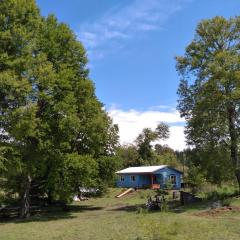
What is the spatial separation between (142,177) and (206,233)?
1923 inches

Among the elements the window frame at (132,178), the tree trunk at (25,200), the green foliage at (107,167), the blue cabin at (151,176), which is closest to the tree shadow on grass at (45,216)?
the tree trunk at (25,200)

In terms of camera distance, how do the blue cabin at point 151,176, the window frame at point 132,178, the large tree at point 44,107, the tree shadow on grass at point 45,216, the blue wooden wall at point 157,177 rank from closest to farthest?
1. the large tree at point 44,107
2. the tree shadow on grass at point 45,216
3. the blue cabin at point 151,176
4. the blue wooden wall at point 157,177
5. the window frame at point 132,178

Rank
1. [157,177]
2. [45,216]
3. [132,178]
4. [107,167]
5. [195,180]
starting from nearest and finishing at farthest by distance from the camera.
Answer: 1. [45,216]
2. [107,167]
3. [195,180]
4. [157,177]
5. [132,178]

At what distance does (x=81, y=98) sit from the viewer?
36.4m

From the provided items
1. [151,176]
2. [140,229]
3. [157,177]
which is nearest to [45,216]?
[140,229]

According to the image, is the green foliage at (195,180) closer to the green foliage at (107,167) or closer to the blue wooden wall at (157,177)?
the green foliage at (107,167)

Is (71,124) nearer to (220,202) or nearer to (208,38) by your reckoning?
(220,202)

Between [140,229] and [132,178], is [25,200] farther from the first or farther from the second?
[132,178]

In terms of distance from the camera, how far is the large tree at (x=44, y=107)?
3094 centimetres

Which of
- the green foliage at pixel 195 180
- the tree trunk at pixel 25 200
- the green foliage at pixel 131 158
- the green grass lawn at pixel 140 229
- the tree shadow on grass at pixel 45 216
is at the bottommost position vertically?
the green grass lawn at pixel 140 229

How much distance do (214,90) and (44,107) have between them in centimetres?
1410

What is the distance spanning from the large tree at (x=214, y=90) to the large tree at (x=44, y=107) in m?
8.09

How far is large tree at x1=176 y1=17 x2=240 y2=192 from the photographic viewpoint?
3634 centimetres

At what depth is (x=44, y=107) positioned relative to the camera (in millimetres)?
33844
